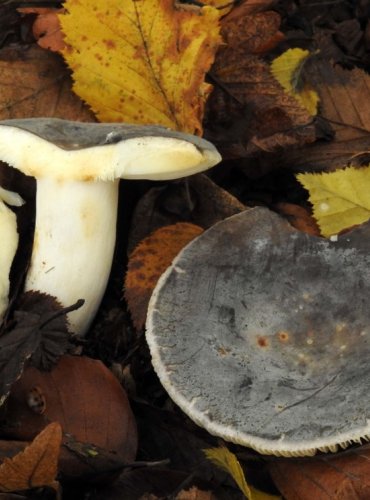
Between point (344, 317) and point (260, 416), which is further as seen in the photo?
point (344, 317)

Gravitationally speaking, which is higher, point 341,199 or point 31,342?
point 31,342

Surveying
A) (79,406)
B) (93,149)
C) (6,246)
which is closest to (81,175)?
(93,149)

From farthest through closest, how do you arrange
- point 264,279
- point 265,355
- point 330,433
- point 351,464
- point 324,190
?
point 324,190 < point 264,279 < point 265,355 < point 351,464 < point 330,433

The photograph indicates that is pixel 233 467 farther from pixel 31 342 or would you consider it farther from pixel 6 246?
pixel 6 246

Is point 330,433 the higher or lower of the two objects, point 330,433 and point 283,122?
the lower

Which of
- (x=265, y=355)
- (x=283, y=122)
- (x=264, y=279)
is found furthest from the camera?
(x=283, y=122)

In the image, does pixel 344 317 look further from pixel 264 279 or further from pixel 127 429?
pixel 127 429

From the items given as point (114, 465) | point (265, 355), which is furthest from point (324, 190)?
point (114, 465)
